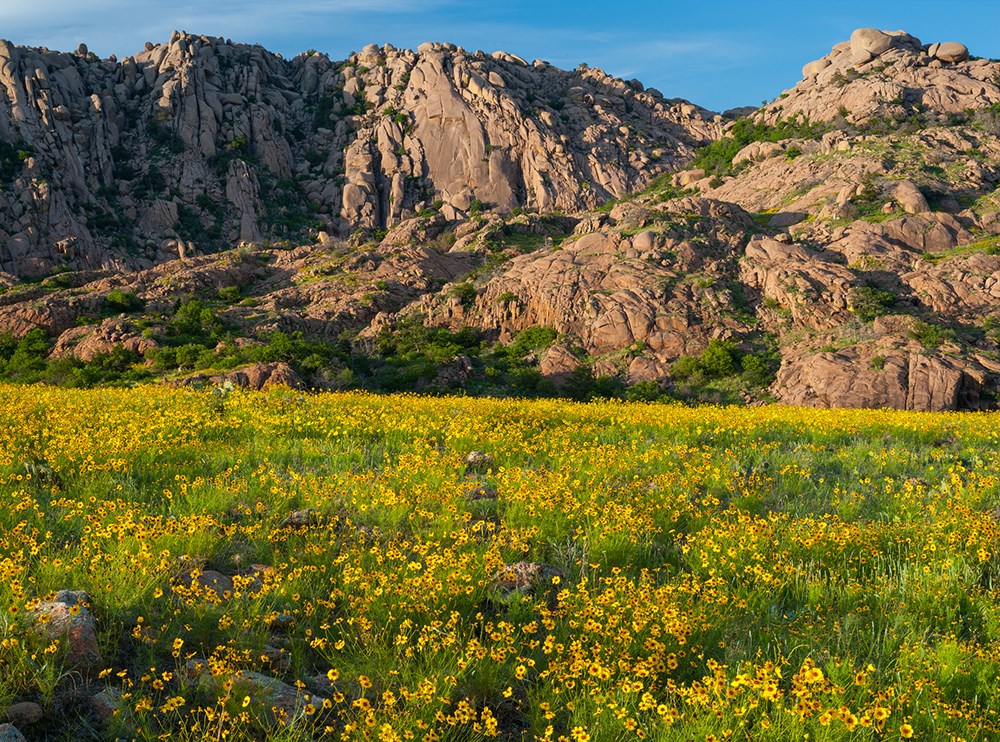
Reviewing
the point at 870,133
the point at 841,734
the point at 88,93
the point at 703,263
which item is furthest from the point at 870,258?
the point at 88,93

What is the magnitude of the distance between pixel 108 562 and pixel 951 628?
6.83m

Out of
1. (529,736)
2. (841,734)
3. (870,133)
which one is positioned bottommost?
(529,736)

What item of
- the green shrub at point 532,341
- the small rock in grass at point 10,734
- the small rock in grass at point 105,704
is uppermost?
the green shrub at point 532,341

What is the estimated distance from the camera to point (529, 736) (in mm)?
3631

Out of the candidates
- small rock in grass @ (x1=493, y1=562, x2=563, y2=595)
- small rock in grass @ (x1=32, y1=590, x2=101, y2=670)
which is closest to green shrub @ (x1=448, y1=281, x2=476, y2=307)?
small rock in grass @ (x1=493, y1=562, x2=563, y2=595)

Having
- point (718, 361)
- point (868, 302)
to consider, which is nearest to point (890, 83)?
point (868, 302)

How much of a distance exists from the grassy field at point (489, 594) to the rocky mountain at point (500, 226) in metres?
Answer: 29.2

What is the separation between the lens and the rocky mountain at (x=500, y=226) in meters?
44.8

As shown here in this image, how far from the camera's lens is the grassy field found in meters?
3.42

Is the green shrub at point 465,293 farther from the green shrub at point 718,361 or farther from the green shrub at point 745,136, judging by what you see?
the green shrub at point 745,136

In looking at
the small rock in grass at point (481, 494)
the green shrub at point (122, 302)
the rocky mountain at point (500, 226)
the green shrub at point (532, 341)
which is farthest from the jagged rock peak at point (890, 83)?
the small rock in grass at point (481, 494)

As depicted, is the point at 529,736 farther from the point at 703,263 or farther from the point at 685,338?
the point at 703,263

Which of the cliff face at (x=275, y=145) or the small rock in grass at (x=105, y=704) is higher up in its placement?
the cliff face at (x=275, y=145)

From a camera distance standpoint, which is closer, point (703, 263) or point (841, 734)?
point (841, 734)
